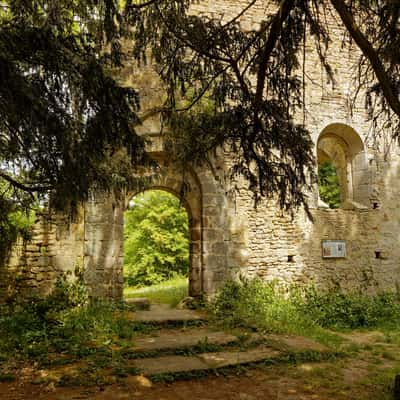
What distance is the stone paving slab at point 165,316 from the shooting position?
6.20m

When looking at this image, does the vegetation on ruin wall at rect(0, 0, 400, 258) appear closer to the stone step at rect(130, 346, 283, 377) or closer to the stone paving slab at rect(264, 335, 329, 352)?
the stone step at rect(130, 346, 283, 377)

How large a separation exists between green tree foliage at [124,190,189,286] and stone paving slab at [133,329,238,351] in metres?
8.15

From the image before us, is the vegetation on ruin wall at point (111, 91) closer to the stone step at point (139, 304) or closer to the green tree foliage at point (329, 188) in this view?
the stone step at point (139, 304)

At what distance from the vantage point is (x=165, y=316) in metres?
6.48

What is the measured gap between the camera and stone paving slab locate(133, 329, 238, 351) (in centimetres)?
504

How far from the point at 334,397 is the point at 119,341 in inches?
114

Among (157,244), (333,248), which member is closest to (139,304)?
(333,248)

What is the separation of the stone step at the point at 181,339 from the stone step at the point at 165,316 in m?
0.33

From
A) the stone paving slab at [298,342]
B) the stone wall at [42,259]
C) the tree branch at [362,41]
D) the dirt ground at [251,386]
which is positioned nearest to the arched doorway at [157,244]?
the stone wall at [42,259]

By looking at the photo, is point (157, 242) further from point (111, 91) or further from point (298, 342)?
point (111, 91)

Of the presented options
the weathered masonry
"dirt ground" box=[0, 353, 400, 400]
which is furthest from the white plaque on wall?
"dirt ground" box=[0, 353, 400, 400]

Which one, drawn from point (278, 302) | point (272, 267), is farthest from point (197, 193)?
point (278, 302)

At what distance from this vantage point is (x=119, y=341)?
5.20m

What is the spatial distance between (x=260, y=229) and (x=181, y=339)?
320 centimetres
